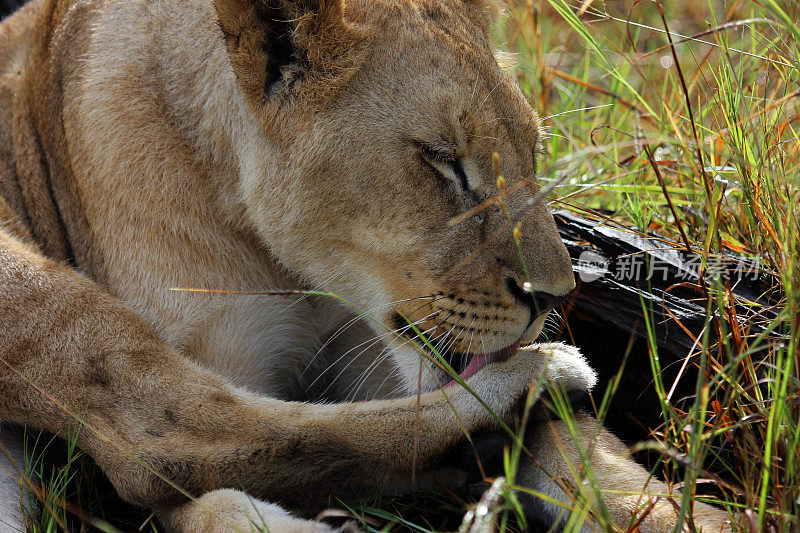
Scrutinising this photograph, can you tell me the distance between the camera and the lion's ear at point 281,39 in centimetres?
193

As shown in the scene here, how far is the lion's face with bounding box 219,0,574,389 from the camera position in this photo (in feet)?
6.48

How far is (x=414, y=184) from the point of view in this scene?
78.5 inches

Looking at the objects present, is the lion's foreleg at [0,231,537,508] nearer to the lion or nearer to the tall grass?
the lion

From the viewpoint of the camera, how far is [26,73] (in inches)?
95.3

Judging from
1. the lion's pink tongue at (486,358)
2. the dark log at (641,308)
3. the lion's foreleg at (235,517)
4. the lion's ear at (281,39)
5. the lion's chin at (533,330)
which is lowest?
the dark log at (641,308)

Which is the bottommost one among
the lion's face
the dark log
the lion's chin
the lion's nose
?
the dark log

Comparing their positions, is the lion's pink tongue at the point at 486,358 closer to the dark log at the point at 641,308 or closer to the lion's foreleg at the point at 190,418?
the lion's foreleg at the point at 190,418

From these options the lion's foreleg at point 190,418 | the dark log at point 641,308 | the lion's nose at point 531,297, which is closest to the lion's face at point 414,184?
the lion's nose at point 531,297

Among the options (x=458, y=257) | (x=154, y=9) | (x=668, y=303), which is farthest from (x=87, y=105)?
(x=668, y=303)

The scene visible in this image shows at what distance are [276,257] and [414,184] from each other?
0.45 meters

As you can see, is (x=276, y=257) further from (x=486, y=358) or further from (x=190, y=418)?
(x=486, y=358)

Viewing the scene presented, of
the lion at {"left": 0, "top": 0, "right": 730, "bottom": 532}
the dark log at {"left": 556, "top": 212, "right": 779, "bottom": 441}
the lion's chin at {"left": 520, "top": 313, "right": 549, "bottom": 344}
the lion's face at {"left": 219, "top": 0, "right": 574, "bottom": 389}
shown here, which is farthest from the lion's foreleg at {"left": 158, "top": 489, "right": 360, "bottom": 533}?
the dark log at {"left": 556, "top": 212, "right": 779, "bottom": 441}

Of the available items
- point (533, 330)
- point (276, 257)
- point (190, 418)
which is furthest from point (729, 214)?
point (190, 418)

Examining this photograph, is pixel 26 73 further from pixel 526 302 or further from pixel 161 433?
pixel 526 302
